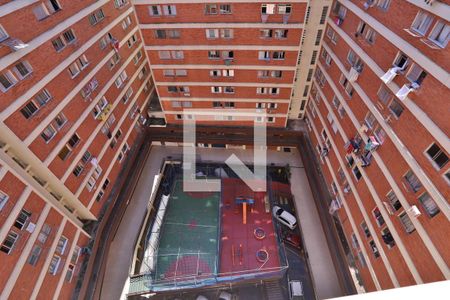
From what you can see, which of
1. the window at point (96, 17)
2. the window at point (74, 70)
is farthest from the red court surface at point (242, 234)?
the window at point (96, 17)

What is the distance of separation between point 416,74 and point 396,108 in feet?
7.04

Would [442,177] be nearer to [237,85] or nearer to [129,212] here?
[237,85]

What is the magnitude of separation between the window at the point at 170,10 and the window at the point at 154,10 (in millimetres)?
533

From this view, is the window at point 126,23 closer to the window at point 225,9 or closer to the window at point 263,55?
the window at point 225,9

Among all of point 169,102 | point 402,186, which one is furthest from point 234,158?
point 402,186

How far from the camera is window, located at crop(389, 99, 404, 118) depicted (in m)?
13.7

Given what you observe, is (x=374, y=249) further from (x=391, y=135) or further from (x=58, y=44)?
(x=58, y=44)

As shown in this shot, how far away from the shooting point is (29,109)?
1495 centimetres

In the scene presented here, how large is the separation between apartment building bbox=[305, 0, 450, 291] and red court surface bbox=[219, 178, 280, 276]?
22.4 ft

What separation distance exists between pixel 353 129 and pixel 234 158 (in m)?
14.5

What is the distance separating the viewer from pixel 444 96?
1077cm

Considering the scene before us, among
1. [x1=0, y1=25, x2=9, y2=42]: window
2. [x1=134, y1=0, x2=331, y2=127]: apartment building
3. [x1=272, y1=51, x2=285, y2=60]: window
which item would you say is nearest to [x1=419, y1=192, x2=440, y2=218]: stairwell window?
[x1=134, y1=0, x2=331, y2=127]: apartment building

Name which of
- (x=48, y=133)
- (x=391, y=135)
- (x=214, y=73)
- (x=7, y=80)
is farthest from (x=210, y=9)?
(x=391, y=135)

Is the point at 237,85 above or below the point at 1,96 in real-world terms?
above
